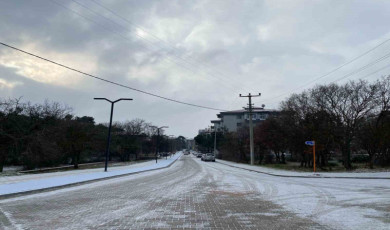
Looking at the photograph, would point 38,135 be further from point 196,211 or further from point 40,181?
point 196,211

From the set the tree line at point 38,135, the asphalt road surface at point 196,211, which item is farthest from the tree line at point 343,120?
the tree line at point 38,135

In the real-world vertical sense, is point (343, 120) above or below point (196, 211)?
above

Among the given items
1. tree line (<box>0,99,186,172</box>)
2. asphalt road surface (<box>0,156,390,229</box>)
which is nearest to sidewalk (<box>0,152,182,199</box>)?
asphalt road surface (<box>0,156,390,229</box>)

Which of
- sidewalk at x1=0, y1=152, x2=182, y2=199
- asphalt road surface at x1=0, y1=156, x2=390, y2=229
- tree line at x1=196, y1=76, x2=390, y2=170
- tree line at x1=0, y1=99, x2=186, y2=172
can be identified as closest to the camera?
asphalt road surface at x1=0, y1=156, x2=390, y2=229

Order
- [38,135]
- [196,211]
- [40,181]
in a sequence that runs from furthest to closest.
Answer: [38,135] < [40,181] < [196,211]

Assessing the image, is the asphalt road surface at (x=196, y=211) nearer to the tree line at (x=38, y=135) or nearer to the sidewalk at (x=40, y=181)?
the sidewalk at (x=40, y=181)

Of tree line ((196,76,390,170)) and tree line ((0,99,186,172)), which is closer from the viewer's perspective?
tree line ((196,76,390,170))

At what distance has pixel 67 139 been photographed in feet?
148

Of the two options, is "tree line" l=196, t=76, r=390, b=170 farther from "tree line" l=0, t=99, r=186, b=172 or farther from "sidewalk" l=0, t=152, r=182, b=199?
"tree line" l=0, t=99, r=186, b=172

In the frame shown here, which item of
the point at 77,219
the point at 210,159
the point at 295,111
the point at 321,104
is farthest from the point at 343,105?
the point at 210,159

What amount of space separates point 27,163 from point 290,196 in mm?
39226

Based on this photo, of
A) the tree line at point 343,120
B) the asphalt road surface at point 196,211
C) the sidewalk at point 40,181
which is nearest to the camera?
the asphalt road surface at point 196,211

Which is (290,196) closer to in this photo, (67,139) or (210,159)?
(67,139)

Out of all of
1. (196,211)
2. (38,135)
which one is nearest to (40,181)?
(196,211)
